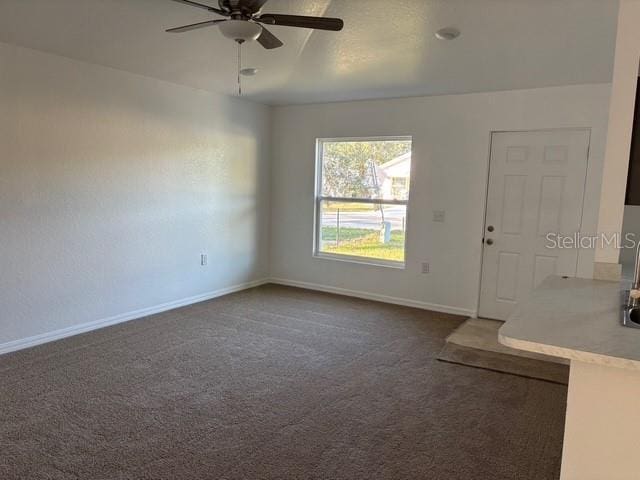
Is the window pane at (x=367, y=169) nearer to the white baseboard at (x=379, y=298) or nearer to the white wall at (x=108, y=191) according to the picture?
the white wall at (x=108, y=191)

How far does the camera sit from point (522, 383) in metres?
3.18

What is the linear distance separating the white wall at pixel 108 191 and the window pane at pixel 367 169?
1.05 metres

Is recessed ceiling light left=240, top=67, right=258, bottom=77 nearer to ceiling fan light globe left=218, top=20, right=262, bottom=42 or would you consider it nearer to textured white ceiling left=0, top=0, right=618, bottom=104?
textured white ceiling left=0, top=0, right=618, bottom=104

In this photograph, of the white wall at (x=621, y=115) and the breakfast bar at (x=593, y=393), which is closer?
the breakfast bar at (x=593, y=393)

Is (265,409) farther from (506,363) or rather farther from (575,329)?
(506,363)

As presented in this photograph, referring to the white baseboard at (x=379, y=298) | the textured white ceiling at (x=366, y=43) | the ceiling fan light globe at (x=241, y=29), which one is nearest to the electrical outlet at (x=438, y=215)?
the white baseboard at (x=379, y=298)

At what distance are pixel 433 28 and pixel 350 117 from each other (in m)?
2.09

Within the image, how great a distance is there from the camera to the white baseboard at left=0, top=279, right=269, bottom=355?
3.53m

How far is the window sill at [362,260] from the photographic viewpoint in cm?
527

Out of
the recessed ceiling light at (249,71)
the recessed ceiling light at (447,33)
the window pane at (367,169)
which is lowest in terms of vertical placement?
the window pane at (367,169)

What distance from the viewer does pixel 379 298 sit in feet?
17.6

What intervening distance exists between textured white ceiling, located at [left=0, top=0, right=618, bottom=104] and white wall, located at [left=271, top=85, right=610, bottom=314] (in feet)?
0.72

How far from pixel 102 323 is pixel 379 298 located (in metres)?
2.99

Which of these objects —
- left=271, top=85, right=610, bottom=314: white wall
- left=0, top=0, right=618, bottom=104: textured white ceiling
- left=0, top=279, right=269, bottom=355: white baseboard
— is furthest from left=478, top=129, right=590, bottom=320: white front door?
left=0, top=279, right=269, bottom=355: white baseboard
